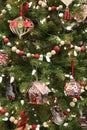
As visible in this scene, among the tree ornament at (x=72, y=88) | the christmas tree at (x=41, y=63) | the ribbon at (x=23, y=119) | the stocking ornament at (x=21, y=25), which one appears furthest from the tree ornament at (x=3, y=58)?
the tree ornament at (x=72, y=88)

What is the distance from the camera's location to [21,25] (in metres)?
2.65

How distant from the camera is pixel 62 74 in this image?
8.51 ft

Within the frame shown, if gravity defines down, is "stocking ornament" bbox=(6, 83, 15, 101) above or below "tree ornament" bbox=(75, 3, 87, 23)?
below

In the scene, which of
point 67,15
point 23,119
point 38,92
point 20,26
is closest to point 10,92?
point 23,119

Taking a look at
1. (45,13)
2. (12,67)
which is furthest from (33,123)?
(45,13)

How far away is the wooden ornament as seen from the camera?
104 inches

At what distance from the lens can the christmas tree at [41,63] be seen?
8.65ft

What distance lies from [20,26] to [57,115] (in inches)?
31.0

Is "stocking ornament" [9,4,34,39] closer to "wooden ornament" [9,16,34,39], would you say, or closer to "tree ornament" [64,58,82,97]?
"wooden ornament" [9,16,34,39]

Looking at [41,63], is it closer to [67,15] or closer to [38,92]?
[38,92]

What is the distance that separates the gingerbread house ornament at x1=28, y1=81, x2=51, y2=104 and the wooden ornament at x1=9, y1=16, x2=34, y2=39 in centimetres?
42

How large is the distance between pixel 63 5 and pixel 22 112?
97cm

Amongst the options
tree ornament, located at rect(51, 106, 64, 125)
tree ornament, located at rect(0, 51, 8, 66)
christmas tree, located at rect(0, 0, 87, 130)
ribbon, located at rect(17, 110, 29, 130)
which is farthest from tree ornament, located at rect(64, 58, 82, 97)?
tree ornament, located at rect(0, 51, 8, 66)

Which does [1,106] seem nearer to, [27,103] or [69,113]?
[27,103]
